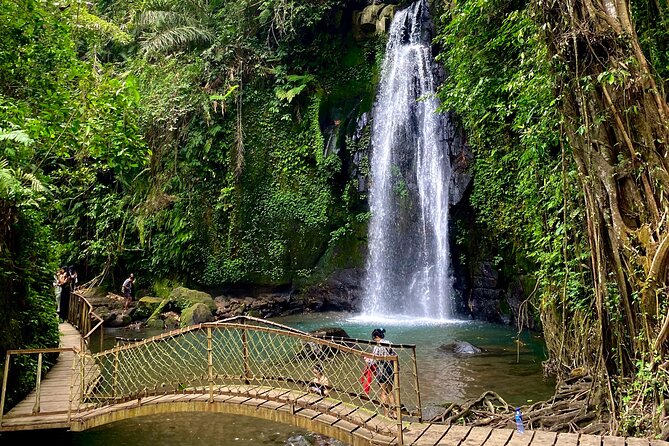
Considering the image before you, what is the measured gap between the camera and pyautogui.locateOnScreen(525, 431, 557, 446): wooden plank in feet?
14.1

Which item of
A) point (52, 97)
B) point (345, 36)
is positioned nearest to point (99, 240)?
point (345, 36)

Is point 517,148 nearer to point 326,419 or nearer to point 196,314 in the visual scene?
→ point 326,419

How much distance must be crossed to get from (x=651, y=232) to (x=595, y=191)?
0.73 m

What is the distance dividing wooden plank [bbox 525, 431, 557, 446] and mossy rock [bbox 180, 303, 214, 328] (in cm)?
1133

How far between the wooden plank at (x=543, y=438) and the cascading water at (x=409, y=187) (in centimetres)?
1132

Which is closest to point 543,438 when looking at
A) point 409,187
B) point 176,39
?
point 409,187

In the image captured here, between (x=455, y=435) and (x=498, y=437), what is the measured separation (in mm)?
370

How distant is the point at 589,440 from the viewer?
434 cm

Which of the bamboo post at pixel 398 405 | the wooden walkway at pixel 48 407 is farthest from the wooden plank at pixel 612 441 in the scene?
the wooden walkway at pixel 48 407

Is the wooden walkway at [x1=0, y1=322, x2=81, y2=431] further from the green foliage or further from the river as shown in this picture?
the green foliage

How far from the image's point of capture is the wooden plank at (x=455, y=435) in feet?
14.3

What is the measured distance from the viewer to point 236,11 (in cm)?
1939

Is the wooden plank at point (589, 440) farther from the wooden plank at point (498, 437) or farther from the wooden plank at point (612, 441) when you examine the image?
the wooden plank at point (498, 437)

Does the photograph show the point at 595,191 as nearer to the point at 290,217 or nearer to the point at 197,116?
the point at 290,217
